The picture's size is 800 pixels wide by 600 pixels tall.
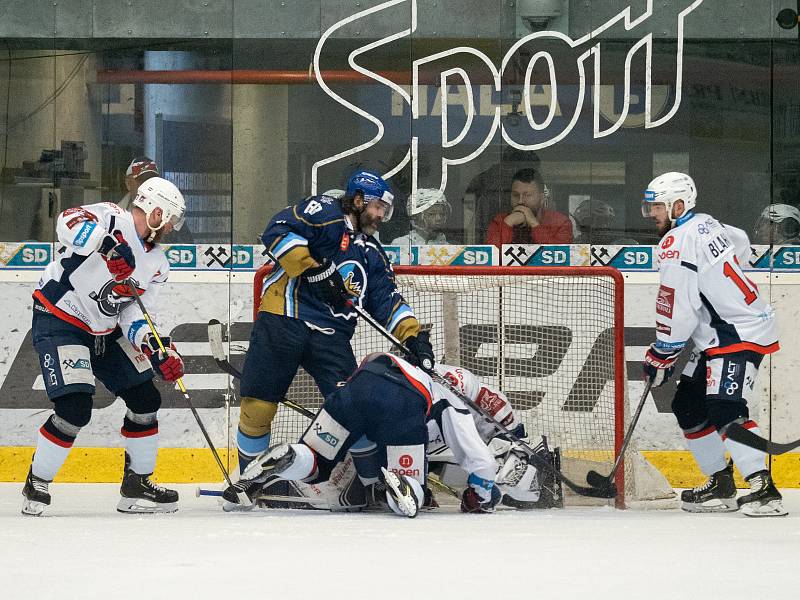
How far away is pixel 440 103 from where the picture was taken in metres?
6.28

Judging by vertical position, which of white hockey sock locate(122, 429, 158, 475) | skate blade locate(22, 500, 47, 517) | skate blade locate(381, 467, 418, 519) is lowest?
skate blade locate(22, 500, 47, 517)

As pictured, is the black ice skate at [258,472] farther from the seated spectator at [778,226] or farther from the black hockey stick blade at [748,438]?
the seated spectator at [778,226]

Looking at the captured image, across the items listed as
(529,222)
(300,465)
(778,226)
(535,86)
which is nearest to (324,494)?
(300,465)

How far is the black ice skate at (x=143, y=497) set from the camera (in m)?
5.06

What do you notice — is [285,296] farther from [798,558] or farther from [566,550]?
[798,558]

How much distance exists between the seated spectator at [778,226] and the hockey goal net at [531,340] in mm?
879

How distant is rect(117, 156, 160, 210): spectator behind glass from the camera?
20.6 feet

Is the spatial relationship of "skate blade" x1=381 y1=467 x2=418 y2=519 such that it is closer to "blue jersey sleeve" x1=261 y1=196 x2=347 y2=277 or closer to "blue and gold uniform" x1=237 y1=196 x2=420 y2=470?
"blue and gold uniform" x1=237 y1=196 x2=420 y2=470

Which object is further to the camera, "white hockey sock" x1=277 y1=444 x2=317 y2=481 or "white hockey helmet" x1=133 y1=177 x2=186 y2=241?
"white hockey helmet" x1=133 y1=177 x2=186 y2=241

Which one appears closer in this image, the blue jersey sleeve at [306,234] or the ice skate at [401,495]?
the ice skate at [401,495]

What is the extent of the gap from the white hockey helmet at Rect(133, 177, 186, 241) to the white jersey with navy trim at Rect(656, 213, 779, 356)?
5.68 feet

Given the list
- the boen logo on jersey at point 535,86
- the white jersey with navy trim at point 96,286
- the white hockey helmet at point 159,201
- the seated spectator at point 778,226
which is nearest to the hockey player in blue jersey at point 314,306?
the white hockey helmet at point 159,201

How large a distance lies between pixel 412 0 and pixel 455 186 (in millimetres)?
829

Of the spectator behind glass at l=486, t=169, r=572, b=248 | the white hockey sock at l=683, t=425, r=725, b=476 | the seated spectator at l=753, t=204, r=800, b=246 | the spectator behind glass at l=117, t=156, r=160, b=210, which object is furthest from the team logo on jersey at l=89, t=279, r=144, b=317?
the seated spectator at l=753, t=204, r=800, b=246
